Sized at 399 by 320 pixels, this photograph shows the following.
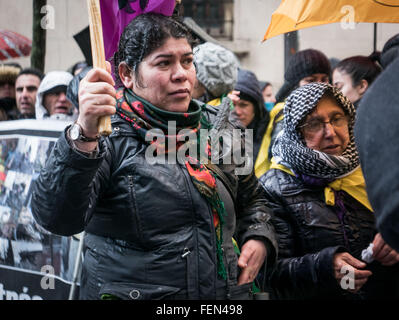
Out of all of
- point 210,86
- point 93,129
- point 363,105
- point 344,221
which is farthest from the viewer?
point 210,86

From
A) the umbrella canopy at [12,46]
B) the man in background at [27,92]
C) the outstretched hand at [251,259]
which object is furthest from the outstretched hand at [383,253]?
the umbrella canopy at [12,46]

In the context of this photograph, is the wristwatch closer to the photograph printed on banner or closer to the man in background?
the photograph printed on banner

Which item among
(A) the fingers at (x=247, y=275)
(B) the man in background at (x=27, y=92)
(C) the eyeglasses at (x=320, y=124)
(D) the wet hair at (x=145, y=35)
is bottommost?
(A) the fingers at (x=247, y=275)

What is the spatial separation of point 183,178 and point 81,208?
44 cm

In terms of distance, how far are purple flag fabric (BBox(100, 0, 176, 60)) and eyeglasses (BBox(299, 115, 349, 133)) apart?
97 cm

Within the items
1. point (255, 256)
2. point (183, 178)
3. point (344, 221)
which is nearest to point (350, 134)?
point (344, 221)

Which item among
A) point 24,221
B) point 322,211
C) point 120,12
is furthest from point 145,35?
point 24,221

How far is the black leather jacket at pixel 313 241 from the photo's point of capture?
8.86ft

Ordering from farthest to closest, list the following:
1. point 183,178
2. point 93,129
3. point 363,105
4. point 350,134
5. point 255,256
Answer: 1. point 350,134
2. point 255,256
3. point 183,178
4. point 93,129
5. point 363,105

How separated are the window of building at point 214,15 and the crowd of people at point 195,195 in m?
12.1

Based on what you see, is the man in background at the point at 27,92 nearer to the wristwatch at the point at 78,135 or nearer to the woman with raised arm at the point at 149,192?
the woman with raised arm at the point at 149,192

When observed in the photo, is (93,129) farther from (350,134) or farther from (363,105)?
(350,134)

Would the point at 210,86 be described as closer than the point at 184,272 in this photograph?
No

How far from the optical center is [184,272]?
2.03 metres
